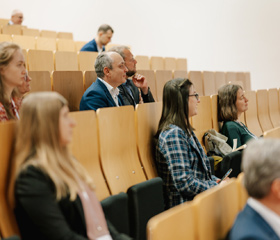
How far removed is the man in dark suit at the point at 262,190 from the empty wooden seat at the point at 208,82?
3.76ft

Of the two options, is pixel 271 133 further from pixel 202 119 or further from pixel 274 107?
pixel 274 107

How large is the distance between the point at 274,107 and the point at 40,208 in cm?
118

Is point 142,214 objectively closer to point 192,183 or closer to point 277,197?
point 192,183

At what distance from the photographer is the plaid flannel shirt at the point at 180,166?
0.72 metres

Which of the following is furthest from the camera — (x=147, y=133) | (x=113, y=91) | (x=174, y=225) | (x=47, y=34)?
(x=47, y=34)

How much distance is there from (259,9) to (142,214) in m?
1.79

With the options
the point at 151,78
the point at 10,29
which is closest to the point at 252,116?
the point at 151,78

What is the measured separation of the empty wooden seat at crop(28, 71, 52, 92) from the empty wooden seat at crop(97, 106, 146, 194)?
1.02 ft

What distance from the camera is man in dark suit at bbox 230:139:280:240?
388 millimetres

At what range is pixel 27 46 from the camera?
5.32ft

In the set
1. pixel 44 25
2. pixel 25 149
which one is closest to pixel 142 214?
pixel 25 149

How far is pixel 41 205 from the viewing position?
0.43m

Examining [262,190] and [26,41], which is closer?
[262,190]

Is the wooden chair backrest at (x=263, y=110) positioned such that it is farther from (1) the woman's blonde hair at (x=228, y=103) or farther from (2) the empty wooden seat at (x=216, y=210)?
(2) the empty wooden seat at (x=216, y=210)
